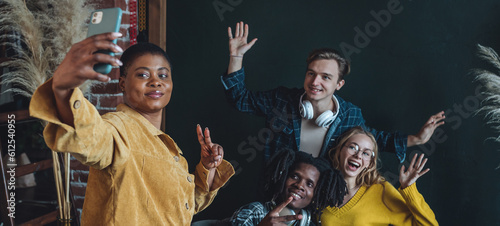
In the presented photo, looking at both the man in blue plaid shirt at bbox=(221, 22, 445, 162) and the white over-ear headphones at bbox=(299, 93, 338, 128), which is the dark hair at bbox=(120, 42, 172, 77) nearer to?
the man in blue plaid shirt at bbox=(221, 22, 445, 162)

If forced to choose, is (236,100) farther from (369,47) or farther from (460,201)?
(460,201)

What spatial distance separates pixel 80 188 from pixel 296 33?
1.87 metres

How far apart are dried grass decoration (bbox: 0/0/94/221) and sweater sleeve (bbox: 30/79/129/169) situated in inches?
56.9

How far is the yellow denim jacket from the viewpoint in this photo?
100 centimetres

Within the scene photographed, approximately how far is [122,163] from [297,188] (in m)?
1.02

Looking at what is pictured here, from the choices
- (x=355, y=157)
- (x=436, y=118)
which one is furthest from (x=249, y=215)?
(x=436, y=118)

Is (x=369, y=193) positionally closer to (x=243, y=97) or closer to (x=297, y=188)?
(x=297, y=188)

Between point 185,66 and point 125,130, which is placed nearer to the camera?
point 125,130

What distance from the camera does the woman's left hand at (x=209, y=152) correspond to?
158 centimetres

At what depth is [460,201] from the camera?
269 centimetres

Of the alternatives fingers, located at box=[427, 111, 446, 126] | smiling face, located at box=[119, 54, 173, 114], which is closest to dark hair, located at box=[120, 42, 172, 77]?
smiling face, located at box=[119, 54, 173, 114]

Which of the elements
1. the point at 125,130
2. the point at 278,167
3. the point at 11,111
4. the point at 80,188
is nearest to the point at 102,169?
the point at 125,130

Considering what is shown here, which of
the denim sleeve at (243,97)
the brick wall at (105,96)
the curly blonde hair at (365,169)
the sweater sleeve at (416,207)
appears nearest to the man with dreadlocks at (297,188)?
the curly blonde hair at (365,169)

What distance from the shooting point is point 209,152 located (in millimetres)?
1629
